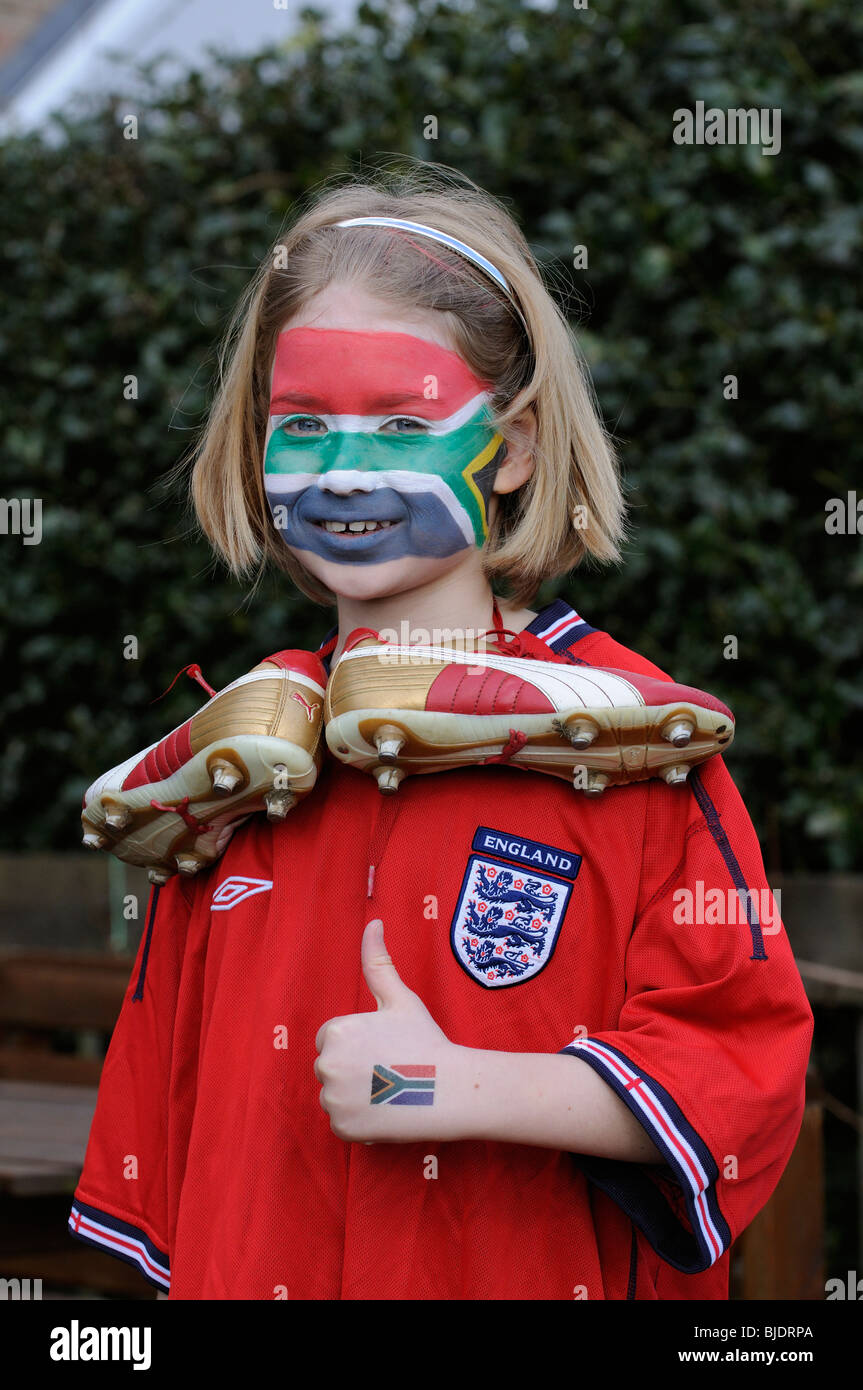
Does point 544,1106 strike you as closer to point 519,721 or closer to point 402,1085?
point 402,1085

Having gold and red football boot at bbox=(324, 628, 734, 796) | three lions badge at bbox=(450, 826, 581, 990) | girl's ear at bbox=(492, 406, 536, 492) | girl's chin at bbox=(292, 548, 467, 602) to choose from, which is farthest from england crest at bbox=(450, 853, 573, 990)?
girl's ear at bbox=(492, 406, 536, 492)

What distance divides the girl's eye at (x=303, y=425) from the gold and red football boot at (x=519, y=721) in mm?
262

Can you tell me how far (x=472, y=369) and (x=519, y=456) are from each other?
120mm

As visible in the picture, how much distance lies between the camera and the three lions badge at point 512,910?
1331 mm

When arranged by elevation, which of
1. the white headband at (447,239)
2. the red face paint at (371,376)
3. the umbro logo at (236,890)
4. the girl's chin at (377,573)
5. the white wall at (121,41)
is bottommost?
the umbro logo at (236,890)

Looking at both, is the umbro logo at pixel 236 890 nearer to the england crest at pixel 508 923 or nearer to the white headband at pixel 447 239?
the england crest at pixel 508 923

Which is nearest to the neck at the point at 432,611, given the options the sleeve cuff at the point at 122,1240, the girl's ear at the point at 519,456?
the girl's ear at the point at 519,456

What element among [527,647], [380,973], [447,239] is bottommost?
[380,973]

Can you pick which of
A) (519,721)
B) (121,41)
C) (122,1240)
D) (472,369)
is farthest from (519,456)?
(121,41)

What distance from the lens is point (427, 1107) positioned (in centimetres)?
122

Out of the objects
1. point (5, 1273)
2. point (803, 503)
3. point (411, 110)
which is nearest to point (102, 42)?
point (411, 110)

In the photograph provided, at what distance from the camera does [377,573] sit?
56.2 inches

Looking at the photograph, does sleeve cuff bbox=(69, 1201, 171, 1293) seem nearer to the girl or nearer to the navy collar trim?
the girl

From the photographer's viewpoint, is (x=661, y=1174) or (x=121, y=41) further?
(x=121, y=41)
